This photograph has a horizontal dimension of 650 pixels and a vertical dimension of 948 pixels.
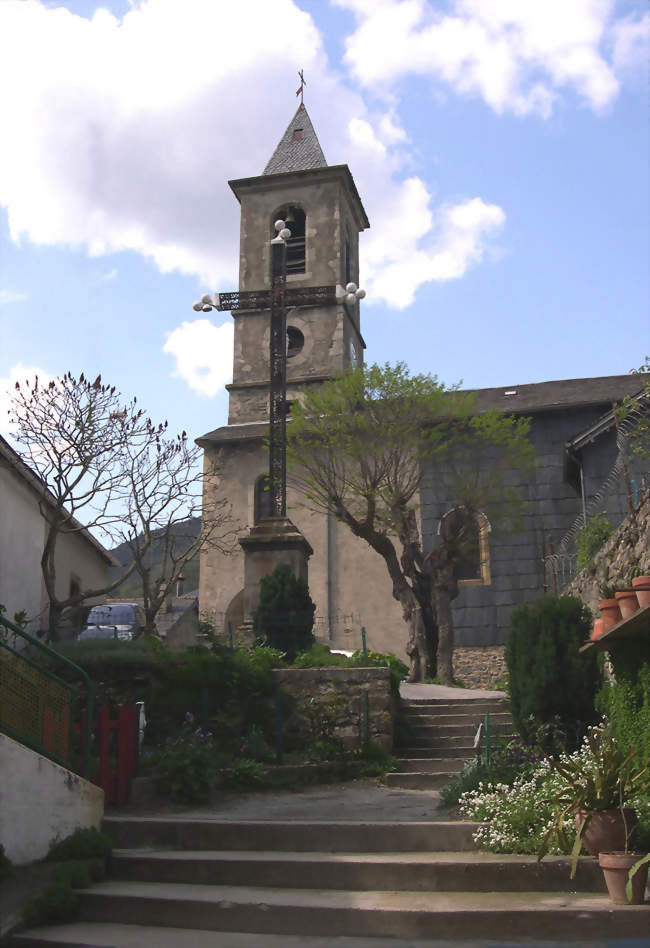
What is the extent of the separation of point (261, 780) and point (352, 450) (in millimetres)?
10946

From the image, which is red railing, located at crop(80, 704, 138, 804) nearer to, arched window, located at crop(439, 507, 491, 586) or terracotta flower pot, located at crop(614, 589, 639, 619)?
terracotta flower pot, located at crop(614, 589, 639, 619)

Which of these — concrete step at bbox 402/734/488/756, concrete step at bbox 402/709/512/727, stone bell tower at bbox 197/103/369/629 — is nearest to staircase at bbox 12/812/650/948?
concrete step at bbox 402/734/488/756

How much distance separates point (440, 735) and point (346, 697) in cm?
153

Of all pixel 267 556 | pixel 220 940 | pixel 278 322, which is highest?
pixel 278 322

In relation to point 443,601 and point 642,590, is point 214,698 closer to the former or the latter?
point 642,590

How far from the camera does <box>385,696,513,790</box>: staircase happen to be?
10016 millimetres

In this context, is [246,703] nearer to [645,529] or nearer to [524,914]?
[645,529]

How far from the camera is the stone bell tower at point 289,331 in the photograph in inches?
1021

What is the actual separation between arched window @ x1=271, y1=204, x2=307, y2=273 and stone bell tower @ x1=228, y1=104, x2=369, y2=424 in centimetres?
4

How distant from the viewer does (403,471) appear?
20031mm

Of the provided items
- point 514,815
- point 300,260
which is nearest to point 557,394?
point 300,260

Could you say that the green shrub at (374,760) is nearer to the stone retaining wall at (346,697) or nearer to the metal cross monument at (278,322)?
the stone retaining wall at (346,697)

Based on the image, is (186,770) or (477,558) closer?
(186,770)

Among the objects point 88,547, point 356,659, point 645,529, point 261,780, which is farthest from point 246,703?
point 88,547
